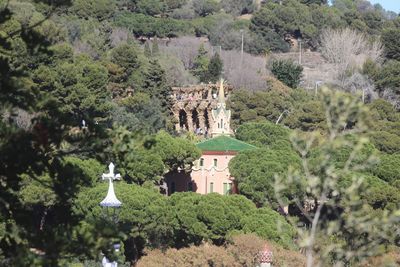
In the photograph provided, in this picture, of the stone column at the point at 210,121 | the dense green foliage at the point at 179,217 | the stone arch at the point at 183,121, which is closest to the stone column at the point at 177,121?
the stone arch at the point at 183,121

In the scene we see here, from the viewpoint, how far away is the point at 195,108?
208ft

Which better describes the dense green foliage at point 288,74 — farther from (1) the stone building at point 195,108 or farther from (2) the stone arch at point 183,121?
(2) the stone arch at point 183,121

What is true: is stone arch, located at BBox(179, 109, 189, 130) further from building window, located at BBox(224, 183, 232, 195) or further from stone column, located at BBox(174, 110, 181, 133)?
building window, located at BBox(224, 183, 232, 195)

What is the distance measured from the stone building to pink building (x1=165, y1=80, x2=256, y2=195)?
26.5ft

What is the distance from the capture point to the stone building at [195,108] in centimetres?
6231

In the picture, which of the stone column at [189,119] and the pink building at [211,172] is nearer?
the pink building at [211,172]

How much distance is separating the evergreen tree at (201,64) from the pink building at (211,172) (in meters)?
20.8

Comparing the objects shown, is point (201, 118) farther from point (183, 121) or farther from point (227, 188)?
point (227, 188)

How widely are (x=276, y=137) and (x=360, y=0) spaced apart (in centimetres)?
9121

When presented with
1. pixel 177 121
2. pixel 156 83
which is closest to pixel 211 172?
pixel 156 83

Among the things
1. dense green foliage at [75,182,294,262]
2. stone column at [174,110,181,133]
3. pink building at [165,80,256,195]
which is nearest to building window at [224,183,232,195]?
pink building at [165,80,256,195]

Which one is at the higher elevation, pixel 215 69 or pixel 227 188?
pixel 227 188

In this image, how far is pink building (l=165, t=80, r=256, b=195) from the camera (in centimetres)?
5172

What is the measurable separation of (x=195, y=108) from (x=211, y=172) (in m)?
11.5
